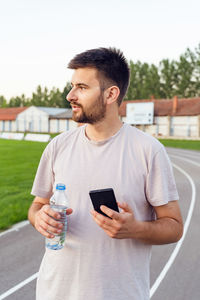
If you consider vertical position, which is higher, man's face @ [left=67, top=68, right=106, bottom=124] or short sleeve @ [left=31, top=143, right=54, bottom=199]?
man's face @ [left=67, top=68, right=106, bottom=124]

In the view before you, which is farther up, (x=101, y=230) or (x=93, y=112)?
(x=93, y=112)

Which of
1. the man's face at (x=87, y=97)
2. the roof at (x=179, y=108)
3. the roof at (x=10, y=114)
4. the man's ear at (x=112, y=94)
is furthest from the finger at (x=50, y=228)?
the roof at (x=10, y=114)

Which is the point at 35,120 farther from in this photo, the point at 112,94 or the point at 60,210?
the point at 60,210

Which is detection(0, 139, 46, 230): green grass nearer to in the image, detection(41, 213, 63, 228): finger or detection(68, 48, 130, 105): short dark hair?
detection(41, 213, 63, 228): finger

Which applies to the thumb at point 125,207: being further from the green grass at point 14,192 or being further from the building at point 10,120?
the building at point 10,120

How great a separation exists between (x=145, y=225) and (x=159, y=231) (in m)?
0.13

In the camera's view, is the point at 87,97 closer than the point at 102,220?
No

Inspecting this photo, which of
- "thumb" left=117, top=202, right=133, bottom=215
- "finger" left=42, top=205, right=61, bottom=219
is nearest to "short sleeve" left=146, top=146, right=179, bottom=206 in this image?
"thumb" left=117, top=202, right=133, bottom=215

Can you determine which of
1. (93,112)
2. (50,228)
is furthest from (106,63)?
(50,228)

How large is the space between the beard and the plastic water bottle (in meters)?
0.50

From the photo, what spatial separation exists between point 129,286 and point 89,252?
0.35 meters

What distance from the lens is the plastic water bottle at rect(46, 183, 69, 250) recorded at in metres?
2.09

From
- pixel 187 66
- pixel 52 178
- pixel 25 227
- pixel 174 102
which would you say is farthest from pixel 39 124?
pixel 52 178

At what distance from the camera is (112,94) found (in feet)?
7.45
